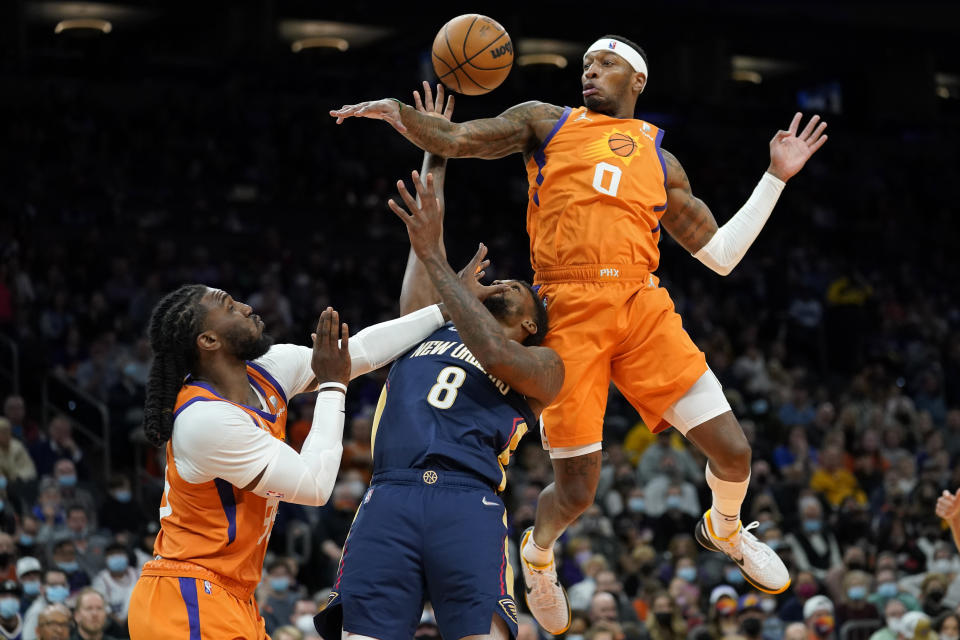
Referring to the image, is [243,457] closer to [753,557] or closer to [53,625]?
[753,557]

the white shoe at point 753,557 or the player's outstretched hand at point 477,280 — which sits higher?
the player's outstretched hand at point 477,280

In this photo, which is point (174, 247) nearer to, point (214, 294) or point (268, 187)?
point (268, 187)

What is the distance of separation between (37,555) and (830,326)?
48.4 ft

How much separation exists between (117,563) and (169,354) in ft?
20.4

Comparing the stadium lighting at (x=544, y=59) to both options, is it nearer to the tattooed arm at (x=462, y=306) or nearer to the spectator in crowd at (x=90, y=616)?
the spectator in crowd at (x=90, y=616)

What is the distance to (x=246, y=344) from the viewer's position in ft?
17.7

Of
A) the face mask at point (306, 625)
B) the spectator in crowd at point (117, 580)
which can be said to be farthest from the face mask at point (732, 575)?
the spectator in crowd at point (117, 580)

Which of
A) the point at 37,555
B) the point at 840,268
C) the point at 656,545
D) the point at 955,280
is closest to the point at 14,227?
the point at 37,555

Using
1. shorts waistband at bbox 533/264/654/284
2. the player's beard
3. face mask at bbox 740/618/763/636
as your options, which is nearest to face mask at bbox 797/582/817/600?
face mask at bbox 740/618/763/636

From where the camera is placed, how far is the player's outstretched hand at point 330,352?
532 cm

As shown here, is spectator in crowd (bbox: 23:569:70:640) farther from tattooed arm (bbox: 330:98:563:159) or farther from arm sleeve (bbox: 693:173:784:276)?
arm sleeve (bbox: 693:173:784:276)

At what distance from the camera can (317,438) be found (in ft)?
17.3

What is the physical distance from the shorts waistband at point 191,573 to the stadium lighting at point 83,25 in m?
22.5

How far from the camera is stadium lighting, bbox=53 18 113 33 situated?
25.7m
